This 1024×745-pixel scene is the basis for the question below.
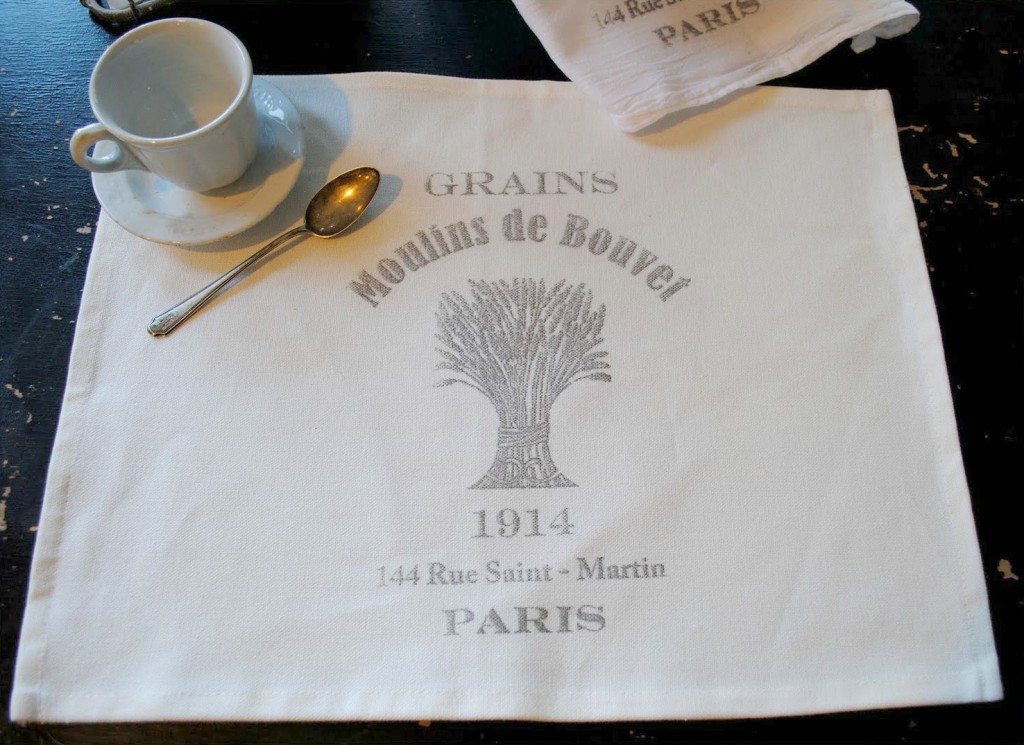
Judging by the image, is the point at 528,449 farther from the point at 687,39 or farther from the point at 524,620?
the point at 687,39

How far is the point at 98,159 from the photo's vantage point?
0.49 m

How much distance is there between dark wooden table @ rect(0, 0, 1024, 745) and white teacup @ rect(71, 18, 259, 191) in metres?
0.09

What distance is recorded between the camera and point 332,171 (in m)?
0.57

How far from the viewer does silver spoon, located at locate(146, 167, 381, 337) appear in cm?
54

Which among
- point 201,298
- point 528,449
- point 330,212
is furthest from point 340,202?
point 528,449

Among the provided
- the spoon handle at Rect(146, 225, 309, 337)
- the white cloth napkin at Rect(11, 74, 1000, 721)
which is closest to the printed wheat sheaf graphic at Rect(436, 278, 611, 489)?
the white cloth napkin at Rect(11, 74, 1000, 721)

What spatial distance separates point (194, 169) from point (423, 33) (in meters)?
0.25

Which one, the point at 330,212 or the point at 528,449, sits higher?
the point at 330,212

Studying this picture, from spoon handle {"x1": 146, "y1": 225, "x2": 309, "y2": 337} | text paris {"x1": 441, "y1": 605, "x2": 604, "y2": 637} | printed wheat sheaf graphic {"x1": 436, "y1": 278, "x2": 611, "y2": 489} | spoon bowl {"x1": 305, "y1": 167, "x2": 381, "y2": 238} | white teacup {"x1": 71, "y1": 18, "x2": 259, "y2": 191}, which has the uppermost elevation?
white teacup {"x1": 71, "y1": 18, "x2": 259, "y2": 191}

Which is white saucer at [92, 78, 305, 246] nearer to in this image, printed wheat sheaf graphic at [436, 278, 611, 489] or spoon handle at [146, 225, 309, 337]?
spoon handle at [146, 225, 309, 337]

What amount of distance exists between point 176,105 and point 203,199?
74 mm

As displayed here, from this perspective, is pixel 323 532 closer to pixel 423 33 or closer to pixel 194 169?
pixel 194 169

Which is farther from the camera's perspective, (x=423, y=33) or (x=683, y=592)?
(x=423, y=33)

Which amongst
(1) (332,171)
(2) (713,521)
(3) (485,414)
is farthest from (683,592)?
(1) (332,171)
